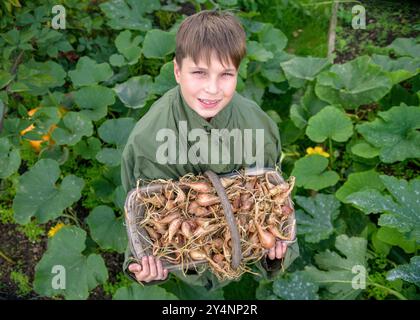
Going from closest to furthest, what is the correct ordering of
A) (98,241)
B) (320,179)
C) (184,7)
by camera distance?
(98,241) → (320,179) → (184,7)

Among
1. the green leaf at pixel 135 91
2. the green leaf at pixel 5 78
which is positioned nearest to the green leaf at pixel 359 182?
the green leaf at pixel 135 91

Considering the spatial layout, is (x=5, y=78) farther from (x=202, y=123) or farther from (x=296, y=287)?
(x=296, y=287)

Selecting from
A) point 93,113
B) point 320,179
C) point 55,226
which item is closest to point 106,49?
point 93,113

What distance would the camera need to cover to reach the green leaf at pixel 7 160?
2.41 meters

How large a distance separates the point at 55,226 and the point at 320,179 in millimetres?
1419

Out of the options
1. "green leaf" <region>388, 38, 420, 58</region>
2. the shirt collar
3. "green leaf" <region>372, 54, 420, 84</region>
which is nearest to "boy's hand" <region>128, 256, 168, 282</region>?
the shirt collar

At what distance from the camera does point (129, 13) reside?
3189mm

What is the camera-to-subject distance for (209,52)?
5.31 feet

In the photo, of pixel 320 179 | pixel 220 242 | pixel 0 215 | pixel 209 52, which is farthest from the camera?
pixel 0 215

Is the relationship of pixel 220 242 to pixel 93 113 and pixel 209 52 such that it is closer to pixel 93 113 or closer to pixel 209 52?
pixel 209 52

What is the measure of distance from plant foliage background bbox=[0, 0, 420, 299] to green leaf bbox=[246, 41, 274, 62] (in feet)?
0.04

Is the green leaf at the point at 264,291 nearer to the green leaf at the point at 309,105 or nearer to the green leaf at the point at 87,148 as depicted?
the green leaf at the point at 309,105

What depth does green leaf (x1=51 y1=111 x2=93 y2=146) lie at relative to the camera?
2594mm

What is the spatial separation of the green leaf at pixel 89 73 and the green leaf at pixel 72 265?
92 centimetres
